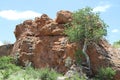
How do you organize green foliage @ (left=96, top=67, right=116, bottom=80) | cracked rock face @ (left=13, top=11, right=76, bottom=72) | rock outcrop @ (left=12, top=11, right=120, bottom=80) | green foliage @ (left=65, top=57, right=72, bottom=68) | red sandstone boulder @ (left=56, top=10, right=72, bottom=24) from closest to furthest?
green foliage @ (left=96, top=67, right=116, bottom=80)
green foliage @ (left=65, top=57, right=72, bottom=68)
rock outcrop @ (left=12, top=11, right=120, bottom=80)
cracked rock face @ (left=13, top=11, right=76, bottom=72)
red sandstone boulder @ (left=56, top=10, right=72, bottom=24)

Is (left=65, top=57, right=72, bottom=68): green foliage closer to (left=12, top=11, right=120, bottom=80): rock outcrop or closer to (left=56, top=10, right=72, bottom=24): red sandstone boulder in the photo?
(left=12, top=11, right=120, bottom=80): rock outcrop

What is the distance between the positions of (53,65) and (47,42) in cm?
191

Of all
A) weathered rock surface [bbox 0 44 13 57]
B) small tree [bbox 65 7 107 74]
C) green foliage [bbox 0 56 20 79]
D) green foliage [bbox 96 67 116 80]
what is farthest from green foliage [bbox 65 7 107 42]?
weathered rock surface [bbox 0 44 13 57]

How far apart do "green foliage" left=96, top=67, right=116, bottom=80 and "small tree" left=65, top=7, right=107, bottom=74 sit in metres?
1.34

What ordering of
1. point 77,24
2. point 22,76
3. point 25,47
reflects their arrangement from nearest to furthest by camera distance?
point 22,76
point 77,24
point 25,47

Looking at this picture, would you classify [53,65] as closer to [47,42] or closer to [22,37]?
[47,42]

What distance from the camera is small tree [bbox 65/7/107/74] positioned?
26.4 metres

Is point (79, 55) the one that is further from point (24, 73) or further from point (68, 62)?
point (24, 73)

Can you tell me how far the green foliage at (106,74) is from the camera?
82.0 feet

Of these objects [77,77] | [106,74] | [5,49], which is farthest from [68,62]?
[5,49]

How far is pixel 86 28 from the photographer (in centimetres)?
2652

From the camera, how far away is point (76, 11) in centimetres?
2725

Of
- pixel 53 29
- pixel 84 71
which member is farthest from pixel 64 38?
pixel 84 71

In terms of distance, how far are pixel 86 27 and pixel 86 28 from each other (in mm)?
95
